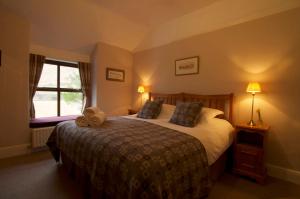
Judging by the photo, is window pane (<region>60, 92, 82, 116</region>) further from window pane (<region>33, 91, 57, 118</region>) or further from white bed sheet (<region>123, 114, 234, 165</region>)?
white bed sheet (<region>123, 114, 234, 165</region>)

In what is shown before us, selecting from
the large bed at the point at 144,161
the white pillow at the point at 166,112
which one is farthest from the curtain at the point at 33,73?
the white pillow at the point at 166,112

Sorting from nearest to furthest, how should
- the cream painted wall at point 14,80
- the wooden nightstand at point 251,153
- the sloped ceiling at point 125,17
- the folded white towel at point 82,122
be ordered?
the wooden nightstand at point 251,153
the folded white towel at point 82,122
the sloped ceiling at point 125,17
the cream painted wall at point 14,80

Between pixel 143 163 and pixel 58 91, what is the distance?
3.53 metres

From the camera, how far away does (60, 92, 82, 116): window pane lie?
4.11 m

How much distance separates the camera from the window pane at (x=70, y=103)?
411 centimetres

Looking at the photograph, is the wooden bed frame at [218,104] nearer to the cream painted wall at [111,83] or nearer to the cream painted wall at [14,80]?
the cream painted wall at [111,83]

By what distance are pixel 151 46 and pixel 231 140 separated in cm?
298

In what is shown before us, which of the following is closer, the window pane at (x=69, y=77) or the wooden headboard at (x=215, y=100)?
the wooden headboard at (x=215, y=100)

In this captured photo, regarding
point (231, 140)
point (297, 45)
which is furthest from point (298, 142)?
point (297, 45)

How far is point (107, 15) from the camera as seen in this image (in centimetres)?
349

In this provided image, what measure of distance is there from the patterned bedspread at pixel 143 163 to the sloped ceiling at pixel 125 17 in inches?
91.9

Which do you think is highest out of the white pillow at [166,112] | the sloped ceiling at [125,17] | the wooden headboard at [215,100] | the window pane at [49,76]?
the sloped ceiling at [125,17]

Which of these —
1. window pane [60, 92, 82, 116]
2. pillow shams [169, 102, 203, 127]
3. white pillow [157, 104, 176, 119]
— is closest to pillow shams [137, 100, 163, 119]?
white pillow [157, 104, 176, 119]

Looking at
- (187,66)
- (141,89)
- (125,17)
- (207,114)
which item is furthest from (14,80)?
(207,114)
